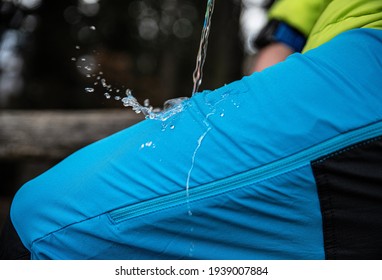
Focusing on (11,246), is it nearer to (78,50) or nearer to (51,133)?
(51,133)

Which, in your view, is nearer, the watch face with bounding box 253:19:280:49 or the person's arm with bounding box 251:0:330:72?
the person's arm with bounding box 251:0:330:72

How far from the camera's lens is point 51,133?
2.48 m

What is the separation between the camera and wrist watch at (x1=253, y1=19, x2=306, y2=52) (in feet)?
4.80

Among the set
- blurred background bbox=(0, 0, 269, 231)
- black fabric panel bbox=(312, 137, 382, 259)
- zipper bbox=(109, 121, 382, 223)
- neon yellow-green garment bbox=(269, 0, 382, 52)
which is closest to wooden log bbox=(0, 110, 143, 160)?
blurred background bbox=(0, 0, 269, 231)

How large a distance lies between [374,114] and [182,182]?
1.34 ft

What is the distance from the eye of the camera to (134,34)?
7.79m

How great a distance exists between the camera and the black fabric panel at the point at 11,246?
0.99m

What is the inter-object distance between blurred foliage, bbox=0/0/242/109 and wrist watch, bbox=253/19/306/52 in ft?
9.25

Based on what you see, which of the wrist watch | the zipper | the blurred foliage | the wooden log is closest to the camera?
the zipper

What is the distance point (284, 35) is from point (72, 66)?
5.11 meters

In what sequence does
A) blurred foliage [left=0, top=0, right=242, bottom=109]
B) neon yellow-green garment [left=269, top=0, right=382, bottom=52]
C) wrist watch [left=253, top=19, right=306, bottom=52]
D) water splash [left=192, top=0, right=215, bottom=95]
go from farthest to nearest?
blurred foliage [left=0, top=0, right=242, bottom=109] < wrist watch [left=253, top=19, right=306, bottom=52] < water splash [left=192, top=0, right=215, bottom=95] < neon yellow-green garment [left=269, top=0, right=382, bottom=52]

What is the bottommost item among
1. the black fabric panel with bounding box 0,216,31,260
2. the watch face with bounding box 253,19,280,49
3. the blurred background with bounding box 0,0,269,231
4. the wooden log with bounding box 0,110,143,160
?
the black fabric panel with bounding box 0,216,31,260

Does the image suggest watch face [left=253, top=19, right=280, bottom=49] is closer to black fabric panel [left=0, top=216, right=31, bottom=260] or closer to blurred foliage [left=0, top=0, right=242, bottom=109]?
black fabric panel [left=0, top=216, right=31, bottom=260]

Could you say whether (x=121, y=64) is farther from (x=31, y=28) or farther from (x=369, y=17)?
(x=369, y=17)
